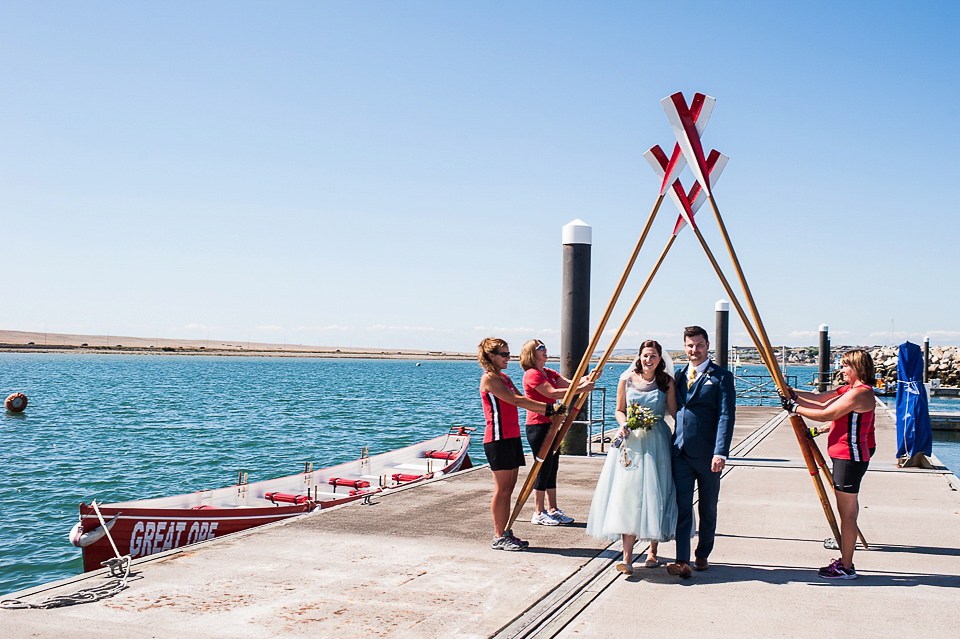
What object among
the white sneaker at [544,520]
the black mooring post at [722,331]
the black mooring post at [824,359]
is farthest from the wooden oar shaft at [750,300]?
the black mooring post at [824,359]

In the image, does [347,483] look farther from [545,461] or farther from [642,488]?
[642,488]

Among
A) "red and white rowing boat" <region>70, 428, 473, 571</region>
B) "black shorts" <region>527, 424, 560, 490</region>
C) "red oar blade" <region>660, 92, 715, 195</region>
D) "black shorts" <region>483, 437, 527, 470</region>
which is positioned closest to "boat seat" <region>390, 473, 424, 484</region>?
"red and white rowing boat" <region>70, 428, 473, 571</region>

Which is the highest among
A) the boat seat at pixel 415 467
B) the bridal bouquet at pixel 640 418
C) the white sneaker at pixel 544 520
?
the bridal bouquet at pixel 640 418

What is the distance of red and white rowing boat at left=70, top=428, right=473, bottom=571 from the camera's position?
944 centimetres

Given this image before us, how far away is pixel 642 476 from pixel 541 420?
194cm

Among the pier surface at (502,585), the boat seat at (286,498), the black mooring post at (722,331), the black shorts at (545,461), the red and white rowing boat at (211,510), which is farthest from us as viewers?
the black mooring post at (722,331)

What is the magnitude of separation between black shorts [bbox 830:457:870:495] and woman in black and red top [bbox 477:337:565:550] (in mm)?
2325

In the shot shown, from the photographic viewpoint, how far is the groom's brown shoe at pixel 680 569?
568 cm

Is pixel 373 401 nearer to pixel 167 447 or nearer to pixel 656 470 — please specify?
pixel 167 447

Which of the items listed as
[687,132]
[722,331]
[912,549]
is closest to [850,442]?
[912,549]

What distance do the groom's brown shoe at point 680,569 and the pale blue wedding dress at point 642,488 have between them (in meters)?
0.21

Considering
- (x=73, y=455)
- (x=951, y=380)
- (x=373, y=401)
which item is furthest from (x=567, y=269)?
(x=951, y=380)

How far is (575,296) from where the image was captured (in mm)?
11773

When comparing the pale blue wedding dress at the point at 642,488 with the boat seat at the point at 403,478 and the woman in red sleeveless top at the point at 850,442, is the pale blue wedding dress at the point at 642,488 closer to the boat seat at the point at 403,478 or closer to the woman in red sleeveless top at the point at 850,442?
the woman in red sleeveless top at the point at 850,442
